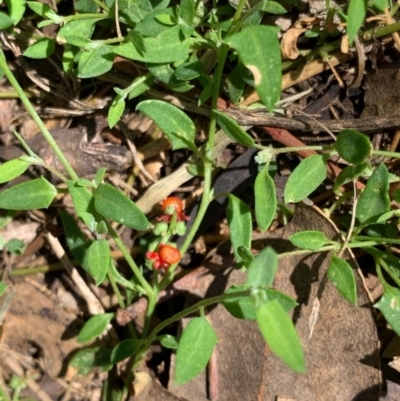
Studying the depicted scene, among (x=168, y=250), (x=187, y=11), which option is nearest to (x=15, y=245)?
(x=168, y=250)

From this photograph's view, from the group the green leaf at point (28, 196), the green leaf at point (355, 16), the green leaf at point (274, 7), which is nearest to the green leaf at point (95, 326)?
the green leaf at point (28, 196)

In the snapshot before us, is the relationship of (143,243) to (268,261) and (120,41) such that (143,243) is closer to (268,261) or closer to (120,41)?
(120,41)

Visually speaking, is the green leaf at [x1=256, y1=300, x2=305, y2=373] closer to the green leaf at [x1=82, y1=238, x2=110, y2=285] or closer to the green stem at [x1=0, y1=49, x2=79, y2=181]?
the green leaf at [x1=82, y1=238, x2=110, y2=285]

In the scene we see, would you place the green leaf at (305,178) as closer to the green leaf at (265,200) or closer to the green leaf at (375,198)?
the green leaf at (265,200)

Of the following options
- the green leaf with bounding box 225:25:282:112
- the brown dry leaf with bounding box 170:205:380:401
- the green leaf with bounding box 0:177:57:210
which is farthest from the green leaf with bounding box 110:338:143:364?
the green leaf with bounding box 225:25:282:112

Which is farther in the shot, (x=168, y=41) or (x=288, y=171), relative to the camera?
(x=288, y=171)

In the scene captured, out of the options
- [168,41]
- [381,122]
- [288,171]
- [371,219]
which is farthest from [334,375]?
[168,41]

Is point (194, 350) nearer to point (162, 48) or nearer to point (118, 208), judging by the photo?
point (118, 208)
